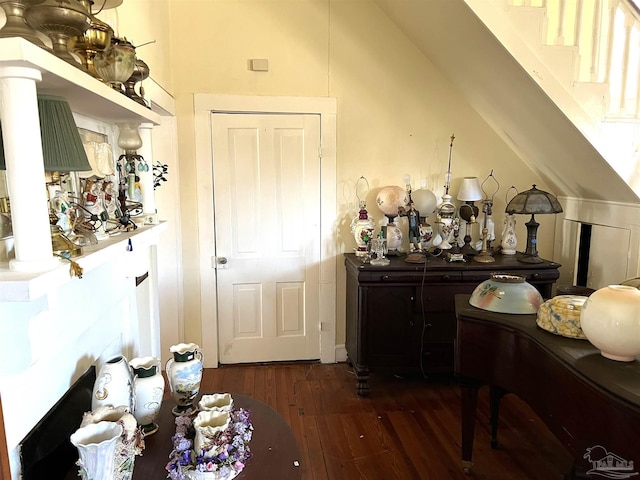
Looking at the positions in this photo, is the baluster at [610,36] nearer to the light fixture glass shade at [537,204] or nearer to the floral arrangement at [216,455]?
the light fixture glass shade at [537,204]

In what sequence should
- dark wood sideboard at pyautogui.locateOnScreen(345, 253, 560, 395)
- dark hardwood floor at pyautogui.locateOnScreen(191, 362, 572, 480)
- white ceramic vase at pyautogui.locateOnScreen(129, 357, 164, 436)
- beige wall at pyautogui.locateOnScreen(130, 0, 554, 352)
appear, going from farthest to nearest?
beige wall at pyautogui.locateOnScreen(130, 0, 554, 352), dark wood sideboard at pyautogui.locateOnScreen(345, 253, 560, 395), dark hardwood floor at pyautogui.locateOnScreen(191, 362, 572, 480), white ceramic vase at pyautogui.locateOnScreen(129, 357, 164, 436)

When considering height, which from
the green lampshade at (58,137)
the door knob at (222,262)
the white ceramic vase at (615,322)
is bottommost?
the door knob at (222,262)

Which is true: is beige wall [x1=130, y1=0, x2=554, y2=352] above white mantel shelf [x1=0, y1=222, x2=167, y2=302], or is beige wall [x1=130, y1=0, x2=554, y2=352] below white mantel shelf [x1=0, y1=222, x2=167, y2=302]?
above

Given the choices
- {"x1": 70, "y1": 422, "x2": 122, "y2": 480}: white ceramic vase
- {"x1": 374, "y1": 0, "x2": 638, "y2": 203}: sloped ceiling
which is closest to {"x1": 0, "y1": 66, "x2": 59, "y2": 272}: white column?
{"x1": 70, "y1": 422, "x2": 122, "y2": 480}: white ceramic vase

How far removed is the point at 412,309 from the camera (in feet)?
9.91

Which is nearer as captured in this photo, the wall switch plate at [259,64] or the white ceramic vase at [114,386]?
→ the white ceramic vase at [114,386]

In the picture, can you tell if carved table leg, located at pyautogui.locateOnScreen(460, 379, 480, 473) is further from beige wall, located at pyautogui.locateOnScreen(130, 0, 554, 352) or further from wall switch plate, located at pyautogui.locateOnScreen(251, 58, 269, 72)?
wall switch plate, located at pyautogui.locateOnScreen(251, 58, 269, 72)

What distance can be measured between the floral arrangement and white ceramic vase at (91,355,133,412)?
23 cm

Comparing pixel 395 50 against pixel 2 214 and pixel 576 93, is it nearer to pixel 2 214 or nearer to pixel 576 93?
pixel 576 93

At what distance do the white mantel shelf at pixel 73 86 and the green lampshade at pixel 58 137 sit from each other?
0.05 meters

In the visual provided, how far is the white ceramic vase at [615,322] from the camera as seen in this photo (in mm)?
1313

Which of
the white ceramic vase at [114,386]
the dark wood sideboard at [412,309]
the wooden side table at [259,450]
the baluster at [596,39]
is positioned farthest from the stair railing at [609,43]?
the white ceramic vase at [114,386]

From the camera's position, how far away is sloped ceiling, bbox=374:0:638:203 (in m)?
2.51

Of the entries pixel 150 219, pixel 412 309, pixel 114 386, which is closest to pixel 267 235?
pixel 412 309
